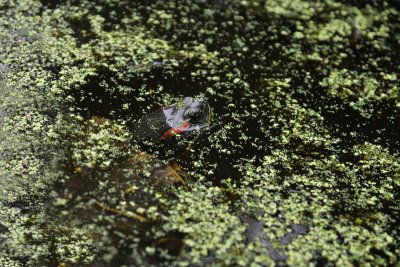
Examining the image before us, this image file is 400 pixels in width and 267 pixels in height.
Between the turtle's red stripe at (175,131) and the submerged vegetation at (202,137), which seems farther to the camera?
the turtle's red stripe at (175,131)

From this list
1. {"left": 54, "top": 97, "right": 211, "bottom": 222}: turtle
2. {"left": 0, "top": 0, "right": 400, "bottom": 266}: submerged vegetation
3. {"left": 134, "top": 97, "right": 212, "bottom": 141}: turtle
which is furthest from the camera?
{"left": 134, "top": 97, "right": 212, "bottom": 141}: turtle

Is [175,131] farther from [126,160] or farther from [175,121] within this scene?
[126,160]

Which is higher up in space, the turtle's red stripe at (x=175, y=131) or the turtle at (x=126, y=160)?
the turtle's red stripe at (x=175, y=131)

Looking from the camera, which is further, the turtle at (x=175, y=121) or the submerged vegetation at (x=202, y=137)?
the turtle at (x=175, y=121)

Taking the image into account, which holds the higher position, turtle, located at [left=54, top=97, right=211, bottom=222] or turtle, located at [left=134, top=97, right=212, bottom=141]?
turtle, located at [left=134, top=97, right=212, bottom=141]

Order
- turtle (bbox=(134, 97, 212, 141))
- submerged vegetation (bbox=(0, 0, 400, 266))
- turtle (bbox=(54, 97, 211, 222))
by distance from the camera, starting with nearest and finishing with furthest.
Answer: submerged vegetation (bbox=(0, 0, 400, 266)) < turtle (bbox=(54, 97, 211, 222)) < turtle (bbox=(134, 97, 212, 141))

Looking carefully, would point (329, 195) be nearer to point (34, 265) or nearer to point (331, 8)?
point (34, 265)

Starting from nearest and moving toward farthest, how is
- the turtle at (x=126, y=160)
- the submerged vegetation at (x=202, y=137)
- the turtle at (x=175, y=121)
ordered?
the submerged vegetation at (x=202, y=137), the turtle at (x=126, y=160), the turtle at (x=175, y=121)

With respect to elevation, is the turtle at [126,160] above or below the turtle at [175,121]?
below

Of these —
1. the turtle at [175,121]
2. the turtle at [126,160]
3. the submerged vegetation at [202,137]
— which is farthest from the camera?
the turtle at [175,121]
